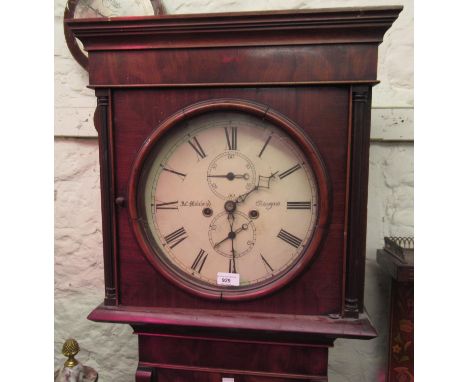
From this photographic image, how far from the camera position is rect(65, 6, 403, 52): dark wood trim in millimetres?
659

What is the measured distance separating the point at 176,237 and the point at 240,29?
1.54 feet

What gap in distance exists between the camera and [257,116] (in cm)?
72

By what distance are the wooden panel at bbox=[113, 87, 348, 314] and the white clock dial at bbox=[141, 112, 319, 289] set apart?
0.14 ft

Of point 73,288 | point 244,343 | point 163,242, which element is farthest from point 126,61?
point 73,288

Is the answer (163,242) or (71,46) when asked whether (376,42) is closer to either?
(163,242)

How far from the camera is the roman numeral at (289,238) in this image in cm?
74

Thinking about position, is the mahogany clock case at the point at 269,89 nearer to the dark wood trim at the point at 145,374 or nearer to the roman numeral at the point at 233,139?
the roman numeral at the point at 233,139

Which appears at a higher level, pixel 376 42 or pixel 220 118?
pixel 376 42

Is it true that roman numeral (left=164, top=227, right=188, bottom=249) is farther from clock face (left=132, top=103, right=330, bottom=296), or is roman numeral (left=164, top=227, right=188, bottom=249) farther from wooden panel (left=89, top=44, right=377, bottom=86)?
wooden panel (left=89, top=44, right=377, bottom=86)

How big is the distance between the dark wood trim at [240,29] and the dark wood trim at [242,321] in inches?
22.9

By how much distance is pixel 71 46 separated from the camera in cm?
113

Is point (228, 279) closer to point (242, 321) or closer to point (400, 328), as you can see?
point (242, 321)

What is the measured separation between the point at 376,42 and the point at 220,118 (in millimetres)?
353

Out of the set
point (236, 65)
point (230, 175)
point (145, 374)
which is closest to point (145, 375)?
point (145, 374)
